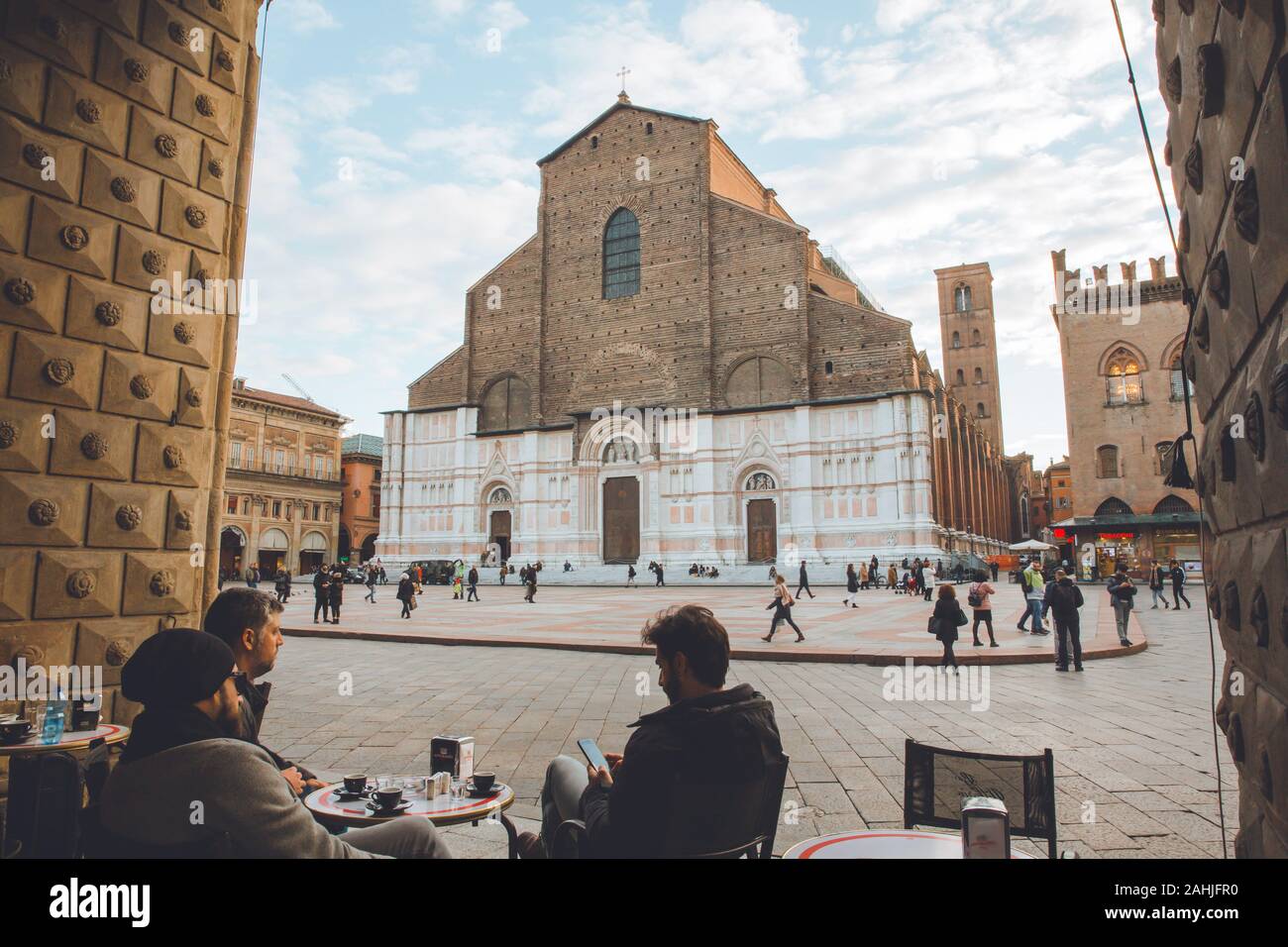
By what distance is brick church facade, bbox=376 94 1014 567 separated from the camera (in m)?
34.8

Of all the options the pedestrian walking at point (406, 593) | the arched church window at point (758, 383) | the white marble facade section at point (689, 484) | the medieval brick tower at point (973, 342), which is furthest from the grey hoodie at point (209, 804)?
the medieval brick tower at point (973, 342)

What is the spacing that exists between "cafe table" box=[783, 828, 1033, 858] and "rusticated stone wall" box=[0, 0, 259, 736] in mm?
4503

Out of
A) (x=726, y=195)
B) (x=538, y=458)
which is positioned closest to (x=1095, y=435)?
(x=726, y=195)

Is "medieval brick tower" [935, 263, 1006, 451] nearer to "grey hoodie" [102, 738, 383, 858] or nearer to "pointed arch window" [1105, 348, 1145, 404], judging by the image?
"pointed arch window" [1105, 348, 1145, 404]

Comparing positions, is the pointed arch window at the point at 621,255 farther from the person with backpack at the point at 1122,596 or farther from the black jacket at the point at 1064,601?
the black jacket at the point at 1064,601

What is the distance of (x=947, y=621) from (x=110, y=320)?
30.8 ft

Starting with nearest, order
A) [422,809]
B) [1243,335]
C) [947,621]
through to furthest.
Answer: [1243,335]
[422,809]
[947,621]

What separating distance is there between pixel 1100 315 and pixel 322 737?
42570mm

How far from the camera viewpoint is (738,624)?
54.3 ft

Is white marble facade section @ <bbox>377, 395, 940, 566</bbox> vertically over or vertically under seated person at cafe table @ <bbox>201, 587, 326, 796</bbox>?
over

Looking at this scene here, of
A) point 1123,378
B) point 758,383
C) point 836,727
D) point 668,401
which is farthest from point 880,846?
point 1123,378

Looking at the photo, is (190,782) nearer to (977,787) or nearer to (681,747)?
(681,747)

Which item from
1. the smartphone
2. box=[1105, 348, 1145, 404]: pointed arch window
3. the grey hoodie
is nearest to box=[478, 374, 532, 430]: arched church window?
box=[1105, 348, 1145, 404]: pointed arch window

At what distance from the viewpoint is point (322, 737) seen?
20.7ft
